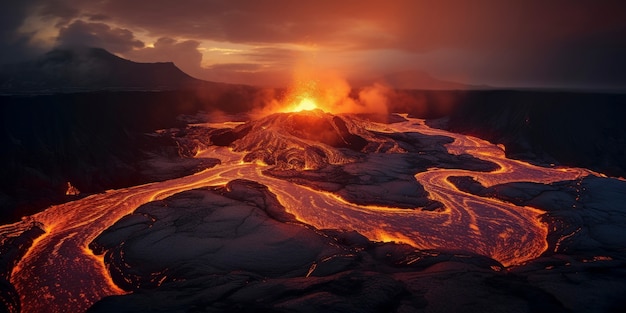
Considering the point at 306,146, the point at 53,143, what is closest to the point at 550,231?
the point at 306,146

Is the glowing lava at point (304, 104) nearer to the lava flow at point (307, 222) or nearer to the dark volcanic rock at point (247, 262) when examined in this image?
the lava flow at point (307, 222)

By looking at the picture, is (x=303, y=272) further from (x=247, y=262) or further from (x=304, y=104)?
(x=304, y=104)

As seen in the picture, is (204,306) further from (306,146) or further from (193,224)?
(306,146)

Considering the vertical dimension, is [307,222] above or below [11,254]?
above

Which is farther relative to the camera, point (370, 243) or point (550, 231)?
point (550, 231)

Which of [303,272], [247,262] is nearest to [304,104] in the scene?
[247,262]
